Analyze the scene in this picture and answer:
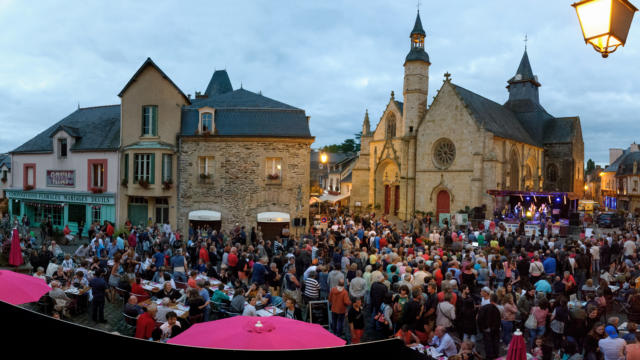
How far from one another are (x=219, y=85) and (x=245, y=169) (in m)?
21.2

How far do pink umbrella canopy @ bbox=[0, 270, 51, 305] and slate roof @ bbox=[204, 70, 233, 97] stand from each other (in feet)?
117

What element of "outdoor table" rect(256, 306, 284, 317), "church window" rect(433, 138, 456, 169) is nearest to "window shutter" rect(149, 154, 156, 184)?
"outdoor table" rect(256, 306, 284, 317)

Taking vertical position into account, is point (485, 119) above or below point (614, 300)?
above

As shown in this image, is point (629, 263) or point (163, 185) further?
point (163, 185)

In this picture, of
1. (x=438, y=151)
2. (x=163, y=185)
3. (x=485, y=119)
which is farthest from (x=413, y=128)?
(x=163, y=185)

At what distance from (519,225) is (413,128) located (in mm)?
15204

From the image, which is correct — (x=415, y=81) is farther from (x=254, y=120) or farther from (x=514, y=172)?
(x=254, y=120)

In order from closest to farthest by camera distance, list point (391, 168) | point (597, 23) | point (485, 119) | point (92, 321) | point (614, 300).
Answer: point (597, 23), point (92, 321), point (614, 300), point (485, 119), point (391, 168)

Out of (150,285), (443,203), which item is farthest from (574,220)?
(150,285)

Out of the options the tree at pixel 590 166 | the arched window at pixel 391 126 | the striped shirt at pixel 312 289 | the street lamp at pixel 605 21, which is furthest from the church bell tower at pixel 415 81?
the tree at pixel 590 166

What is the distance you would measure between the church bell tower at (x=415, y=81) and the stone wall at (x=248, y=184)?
16174 millimetres

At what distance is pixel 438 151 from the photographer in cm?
3450

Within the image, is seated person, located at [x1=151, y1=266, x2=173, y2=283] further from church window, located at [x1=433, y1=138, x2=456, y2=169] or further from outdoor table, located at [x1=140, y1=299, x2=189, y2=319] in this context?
church window, located at [x1=433, y1=138, x2=456, y2=169]

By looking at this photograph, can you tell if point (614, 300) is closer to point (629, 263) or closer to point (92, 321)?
point (629, 263)
